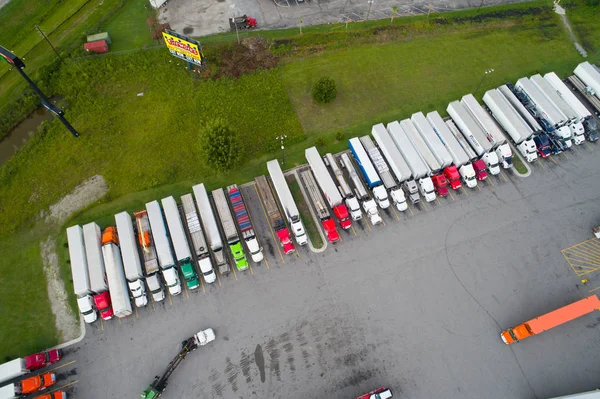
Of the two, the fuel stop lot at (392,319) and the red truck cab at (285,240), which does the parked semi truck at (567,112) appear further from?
the red truck cab at (285,240)

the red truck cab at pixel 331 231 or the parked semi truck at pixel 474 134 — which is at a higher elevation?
the parked semi truck at pixel 474 134

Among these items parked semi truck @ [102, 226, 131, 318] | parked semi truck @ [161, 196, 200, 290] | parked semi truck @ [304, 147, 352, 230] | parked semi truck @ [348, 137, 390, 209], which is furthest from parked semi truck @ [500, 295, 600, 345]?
parked semi truck @ [102, 226, 131, 318]

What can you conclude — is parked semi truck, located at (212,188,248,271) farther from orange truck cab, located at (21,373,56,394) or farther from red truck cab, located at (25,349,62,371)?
orange truck cab, located at (21,373,56,394)

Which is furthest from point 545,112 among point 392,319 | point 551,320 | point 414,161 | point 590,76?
point 392,319

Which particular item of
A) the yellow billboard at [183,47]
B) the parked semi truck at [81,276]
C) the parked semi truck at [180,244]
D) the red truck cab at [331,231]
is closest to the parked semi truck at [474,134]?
the red truck cab at [331,231]

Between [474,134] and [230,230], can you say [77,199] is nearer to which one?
[230,230]

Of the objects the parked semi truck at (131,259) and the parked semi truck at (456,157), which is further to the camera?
the parked semi truck at (456,157)
